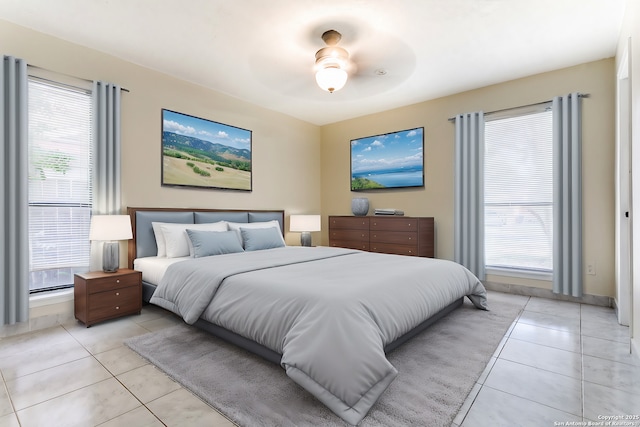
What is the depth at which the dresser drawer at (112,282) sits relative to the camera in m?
2.87

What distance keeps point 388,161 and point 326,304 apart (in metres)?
3.75

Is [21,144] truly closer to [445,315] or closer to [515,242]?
[445,315]

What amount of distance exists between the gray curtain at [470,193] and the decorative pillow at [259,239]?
8.13ft

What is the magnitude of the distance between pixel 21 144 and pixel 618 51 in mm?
5578

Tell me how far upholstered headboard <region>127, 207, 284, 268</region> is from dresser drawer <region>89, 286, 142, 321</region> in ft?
1.68

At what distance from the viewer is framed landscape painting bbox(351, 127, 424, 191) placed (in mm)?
4867

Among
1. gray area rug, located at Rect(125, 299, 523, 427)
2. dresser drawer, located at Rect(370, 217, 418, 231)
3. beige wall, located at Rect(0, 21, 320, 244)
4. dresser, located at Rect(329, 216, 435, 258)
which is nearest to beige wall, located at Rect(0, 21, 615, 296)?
beige wall, located at Rect(0, 21, 320, 244)

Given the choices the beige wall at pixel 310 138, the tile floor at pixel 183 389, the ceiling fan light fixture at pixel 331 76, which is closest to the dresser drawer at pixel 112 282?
the tile floor at pixel 183 389

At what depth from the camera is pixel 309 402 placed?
172cm

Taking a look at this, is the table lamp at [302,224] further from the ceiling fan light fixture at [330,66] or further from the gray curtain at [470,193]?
the ceiling fan light fixture at [330,66]

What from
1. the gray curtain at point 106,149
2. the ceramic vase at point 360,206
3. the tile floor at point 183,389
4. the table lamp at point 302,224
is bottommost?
the tile floor at point 183,389

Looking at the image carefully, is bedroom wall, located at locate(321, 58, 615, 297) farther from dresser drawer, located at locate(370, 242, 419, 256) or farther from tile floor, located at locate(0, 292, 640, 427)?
tile floor, located at locate(0, 292, 640, 427)

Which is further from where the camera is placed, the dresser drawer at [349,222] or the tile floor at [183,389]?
the dresser drawer at [349,222]

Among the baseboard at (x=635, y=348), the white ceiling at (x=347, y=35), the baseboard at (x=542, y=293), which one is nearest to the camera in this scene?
the baseboard at (x=635, y=348)
